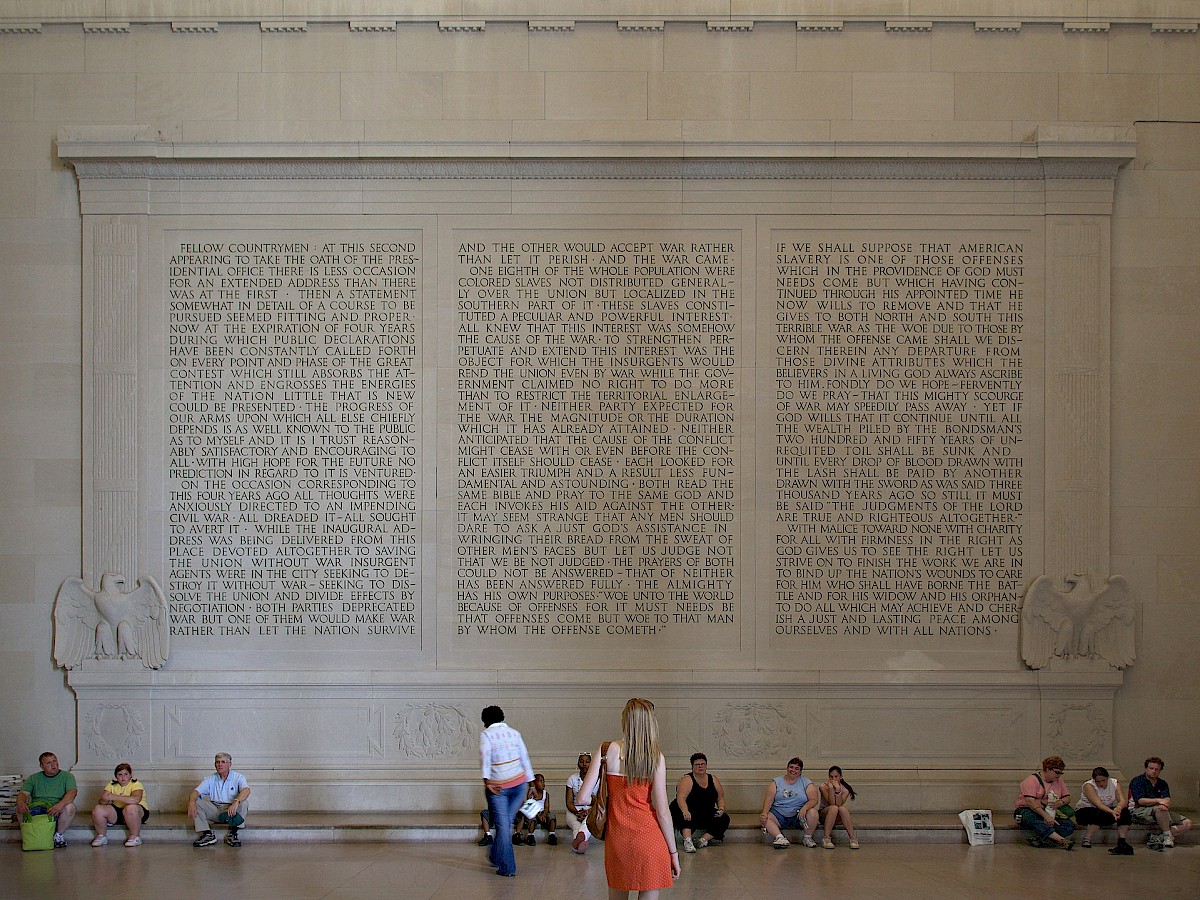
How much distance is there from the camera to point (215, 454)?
1052 centimetres

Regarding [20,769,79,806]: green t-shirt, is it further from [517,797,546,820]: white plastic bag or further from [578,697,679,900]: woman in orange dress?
[578,697,679,900]: woman in orange dress

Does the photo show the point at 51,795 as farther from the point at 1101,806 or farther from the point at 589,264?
the point at 1101,806

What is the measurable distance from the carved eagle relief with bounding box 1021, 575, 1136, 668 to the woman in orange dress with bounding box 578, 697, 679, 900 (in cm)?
605

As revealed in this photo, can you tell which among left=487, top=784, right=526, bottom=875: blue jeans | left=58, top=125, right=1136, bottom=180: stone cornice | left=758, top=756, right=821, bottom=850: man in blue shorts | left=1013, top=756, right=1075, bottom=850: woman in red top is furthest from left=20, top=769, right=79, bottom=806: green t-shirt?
left=1013, top=756, right=1075, bottom=850: woman in red top

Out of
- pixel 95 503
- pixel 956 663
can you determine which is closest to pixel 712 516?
pixel 956 663

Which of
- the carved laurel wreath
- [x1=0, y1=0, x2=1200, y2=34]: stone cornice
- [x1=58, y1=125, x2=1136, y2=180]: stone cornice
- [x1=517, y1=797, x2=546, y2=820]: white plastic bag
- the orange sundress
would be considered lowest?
[x1=517, y1=797, x2=546, y2=820]: white plastic bag

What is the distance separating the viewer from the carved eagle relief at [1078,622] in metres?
10.3

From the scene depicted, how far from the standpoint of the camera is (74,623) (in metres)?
10.3

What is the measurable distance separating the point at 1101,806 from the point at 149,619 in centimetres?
895

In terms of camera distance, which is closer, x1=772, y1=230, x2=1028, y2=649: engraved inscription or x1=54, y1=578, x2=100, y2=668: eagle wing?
x1=54, y1=578, x2=100, y2=668: eagle wing

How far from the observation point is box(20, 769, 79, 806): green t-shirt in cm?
945

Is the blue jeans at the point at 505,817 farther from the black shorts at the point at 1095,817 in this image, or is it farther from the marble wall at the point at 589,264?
the black shorts at the point at 1095,817

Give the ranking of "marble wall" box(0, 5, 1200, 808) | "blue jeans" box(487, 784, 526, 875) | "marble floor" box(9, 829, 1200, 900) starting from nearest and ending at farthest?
"marble floor" box(9, 829, 1200, 900) < "blue jeans" box(487, 784, 526, 875) < "marble wall" box(0, 5, 1200, 808)

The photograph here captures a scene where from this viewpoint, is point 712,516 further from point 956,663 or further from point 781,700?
point 956,663
